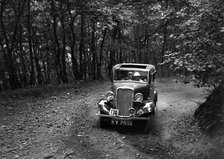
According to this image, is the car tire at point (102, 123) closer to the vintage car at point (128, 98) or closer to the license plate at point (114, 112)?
the vintage car at point (128, 98)

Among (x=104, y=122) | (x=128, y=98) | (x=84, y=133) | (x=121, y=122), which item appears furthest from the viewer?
(x=128, y=98)

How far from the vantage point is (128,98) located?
1055cm

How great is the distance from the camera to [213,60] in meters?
7.12

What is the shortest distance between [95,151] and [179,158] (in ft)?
7.98

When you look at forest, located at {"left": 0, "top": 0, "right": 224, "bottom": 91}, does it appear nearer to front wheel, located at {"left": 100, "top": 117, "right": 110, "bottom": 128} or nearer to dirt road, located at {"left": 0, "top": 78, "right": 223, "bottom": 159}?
dirt road, located at {"left": 0, "top": 78, "right": 223, "bottom": 159}

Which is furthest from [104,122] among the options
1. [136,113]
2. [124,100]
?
[136,113]

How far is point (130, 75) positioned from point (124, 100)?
1.25 m

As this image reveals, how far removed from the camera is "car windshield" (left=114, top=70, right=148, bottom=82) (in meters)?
11.2

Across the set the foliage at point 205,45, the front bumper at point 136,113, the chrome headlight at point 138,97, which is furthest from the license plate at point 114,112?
the foliage at point 205,45

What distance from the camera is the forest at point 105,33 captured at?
24.7 ft

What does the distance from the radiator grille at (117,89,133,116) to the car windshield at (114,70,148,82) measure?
0.89 metres

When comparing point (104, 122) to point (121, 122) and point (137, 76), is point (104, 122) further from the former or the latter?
point (137, 76)

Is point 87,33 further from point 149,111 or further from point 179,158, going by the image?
point 179,158

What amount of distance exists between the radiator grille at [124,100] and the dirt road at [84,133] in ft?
2.45
